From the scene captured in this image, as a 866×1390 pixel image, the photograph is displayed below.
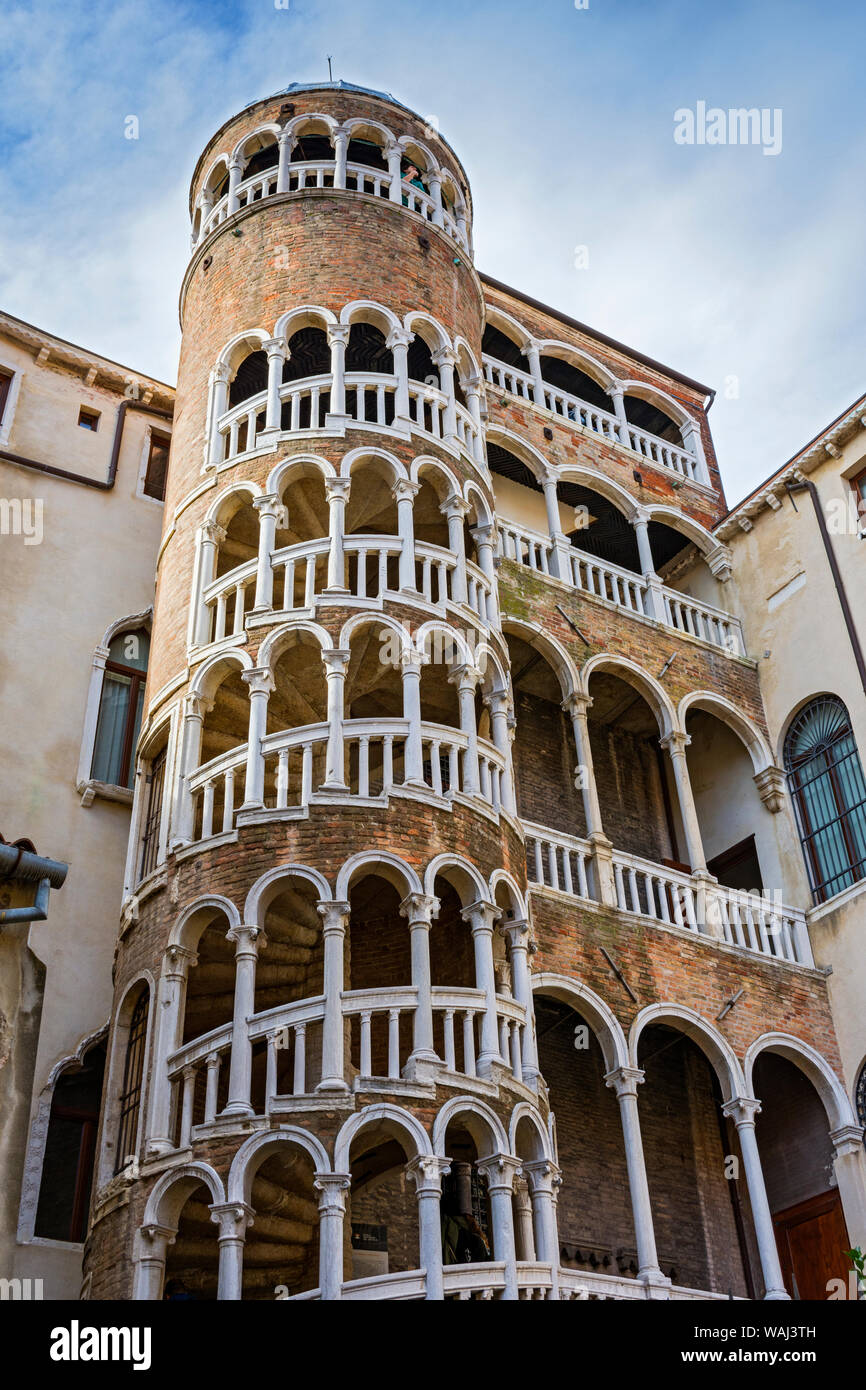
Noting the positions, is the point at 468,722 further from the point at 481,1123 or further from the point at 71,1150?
the point at 71,1150

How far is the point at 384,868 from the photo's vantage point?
14.1m

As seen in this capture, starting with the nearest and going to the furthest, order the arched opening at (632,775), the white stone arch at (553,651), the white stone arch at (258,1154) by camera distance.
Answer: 1. the white stone arch at (258,1154)
2. the white stone arch at (553,651)
3. the arched opening at (632,775)

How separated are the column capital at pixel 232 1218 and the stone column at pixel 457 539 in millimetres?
7098

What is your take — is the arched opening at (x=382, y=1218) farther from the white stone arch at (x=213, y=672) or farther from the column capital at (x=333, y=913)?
the white stone arch at (x=213, y=672)

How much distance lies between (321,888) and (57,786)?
16.6ft

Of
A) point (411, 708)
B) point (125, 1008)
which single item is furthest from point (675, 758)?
point (125, 1008)

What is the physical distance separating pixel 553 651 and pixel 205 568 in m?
4.98

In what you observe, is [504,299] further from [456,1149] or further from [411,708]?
[456,1149]

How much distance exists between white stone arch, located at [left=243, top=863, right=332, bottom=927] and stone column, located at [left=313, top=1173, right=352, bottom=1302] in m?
2.57

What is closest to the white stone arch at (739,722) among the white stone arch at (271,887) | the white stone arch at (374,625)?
the white stone arch at (374,625)

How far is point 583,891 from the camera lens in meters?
17.2

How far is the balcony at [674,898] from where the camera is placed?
17.2 metres

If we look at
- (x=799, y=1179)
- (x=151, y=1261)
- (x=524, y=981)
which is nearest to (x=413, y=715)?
(x=524, y=981)

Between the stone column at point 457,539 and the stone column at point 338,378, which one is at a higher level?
the stone column at point 338,378
